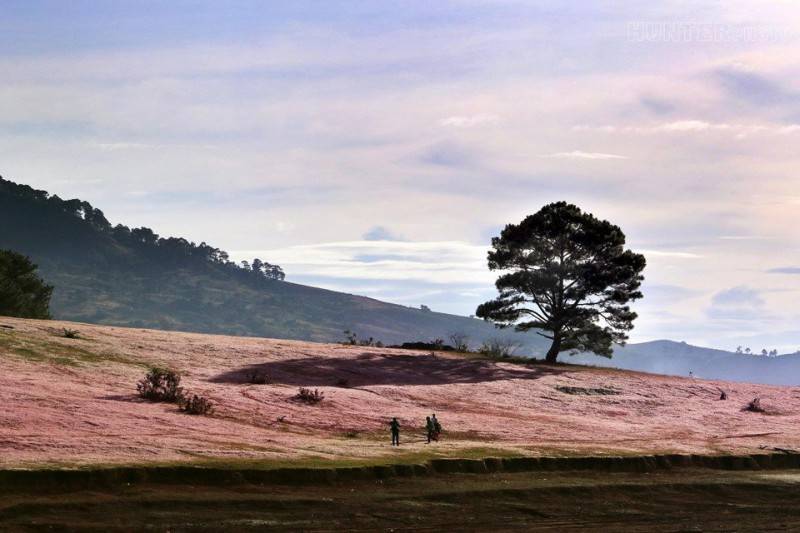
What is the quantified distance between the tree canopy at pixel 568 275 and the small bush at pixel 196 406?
53.7 meters

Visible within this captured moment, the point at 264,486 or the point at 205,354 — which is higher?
the point at 205,354

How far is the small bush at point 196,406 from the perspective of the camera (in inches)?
2245

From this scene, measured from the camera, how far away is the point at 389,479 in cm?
4516

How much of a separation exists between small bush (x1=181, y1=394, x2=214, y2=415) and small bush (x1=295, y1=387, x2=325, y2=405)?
806cm

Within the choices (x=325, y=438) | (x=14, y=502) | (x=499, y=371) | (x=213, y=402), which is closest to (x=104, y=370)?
(x=213, y=402)

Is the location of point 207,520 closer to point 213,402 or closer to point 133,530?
point 133,530

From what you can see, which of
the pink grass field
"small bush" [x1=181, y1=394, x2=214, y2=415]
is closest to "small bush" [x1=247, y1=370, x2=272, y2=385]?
the pink grass field

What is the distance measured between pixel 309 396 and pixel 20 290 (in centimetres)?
7738

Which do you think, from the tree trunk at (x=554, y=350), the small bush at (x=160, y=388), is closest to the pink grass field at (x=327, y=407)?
the small bush at (x=160, y=388)

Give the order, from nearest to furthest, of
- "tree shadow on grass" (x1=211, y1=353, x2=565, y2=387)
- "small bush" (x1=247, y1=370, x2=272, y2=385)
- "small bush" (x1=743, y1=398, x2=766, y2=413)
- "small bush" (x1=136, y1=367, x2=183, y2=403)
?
"small bush" (x1=136, y1=367, x2=183, y2=403)
"small bush" (x1=247, y1=370, x2=272, y2=385)
"tree shadow on grass" (x1=211, y1=353, x2=565, y2=387)
"small bush" (x1=743, y1=398, x2=766, y2=413)

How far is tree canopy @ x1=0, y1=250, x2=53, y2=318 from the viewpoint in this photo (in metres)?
125

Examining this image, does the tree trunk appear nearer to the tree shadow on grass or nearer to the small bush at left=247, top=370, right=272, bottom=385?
the tree shadow on grass

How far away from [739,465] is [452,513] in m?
27.1

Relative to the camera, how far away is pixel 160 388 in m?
61.1
